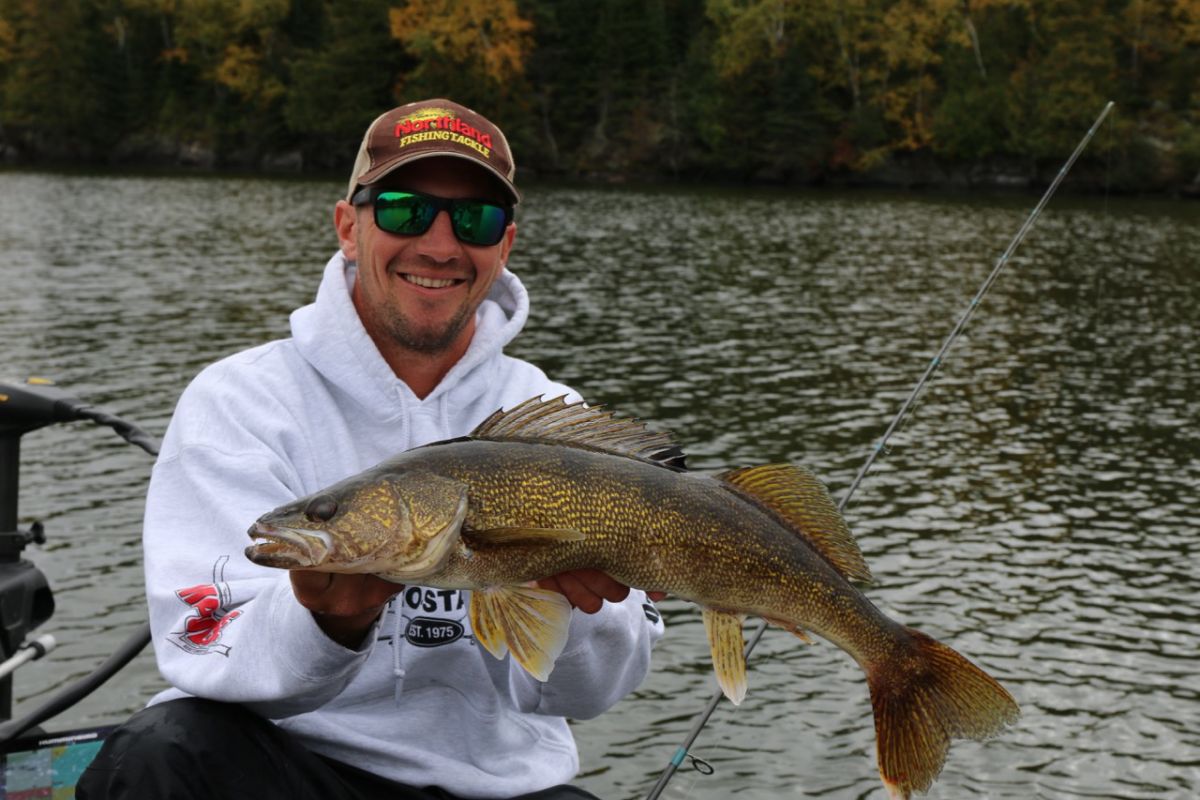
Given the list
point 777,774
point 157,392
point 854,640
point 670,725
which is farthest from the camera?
point 157,392

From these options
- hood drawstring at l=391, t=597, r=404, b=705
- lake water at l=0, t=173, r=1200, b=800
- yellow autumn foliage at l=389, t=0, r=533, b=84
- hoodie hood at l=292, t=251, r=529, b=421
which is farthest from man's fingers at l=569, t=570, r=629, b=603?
yellow autumn foliage at l=389, t=0, r=533, b=84

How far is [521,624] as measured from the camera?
2.89 metres

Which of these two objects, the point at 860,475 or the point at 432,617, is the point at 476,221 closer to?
the point at 432,617

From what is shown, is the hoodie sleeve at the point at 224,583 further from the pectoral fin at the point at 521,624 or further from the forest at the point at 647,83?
the forest at the point at 647,83

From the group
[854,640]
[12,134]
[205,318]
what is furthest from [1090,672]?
[12,134]

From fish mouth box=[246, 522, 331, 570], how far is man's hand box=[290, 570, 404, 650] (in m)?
0.16

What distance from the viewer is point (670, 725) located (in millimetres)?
7668

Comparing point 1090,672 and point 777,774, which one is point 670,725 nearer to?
→ point 777,774

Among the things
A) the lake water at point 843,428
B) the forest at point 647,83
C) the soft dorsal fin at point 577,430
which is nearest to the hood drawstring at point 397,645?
the soft dorsal fin at point 577,430

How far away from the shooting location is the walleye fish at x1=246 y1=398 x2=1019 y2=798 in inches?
104

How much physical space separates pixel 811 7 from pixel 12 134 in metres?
46.4

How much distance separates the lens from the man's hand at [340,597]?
276 centimetres

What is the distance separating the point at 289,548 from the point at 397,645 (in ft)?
3.50

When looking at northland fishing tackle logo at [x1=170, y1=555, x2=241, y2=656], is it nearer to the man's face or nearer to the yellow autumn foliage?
the man's face
